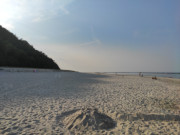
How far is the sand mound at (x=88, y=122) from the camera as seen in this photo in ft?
14.7

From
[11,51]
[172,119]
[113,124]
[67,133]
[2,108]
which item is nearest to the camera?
[67,133]

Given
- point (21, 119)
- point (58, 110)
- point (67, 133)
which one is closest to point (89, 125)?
point (67, 133)

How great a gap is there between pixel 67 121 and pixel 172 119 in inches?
177

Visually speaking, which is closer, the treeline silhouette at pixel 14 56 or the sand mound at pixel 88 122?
the sand mound at pixel 88 122

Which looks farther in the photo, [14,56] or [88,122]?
[14,56]

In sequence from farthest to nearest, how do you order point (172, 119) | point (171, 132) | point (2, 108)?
point (2, 108) → point (172, 119) → point (171, 132)

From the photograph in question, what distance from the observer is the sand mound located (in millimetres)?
4488

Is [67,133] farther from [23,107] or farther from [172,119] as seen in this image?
[172,119]

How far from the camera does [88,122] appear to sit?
4.70 m

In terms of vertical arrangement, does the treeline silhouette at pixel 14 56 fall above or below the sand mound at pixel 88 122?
above

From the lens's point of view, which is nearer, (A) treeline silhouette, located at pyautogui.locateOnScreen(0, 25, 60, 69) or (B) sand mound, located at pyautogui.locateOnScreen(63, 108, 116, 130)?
(B) sand mound, located at pyautogui.locateOnScreen(63, 108, 116, 130)

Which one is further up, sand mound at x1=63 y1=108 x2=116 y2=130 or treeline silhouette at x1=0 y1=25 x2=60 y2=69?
treeline silhouette at x1=0 y1=25 x2=60 y2=69

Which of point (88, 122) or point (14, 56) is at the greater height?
point (14, 56)

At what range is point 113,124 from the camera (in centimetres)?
480
